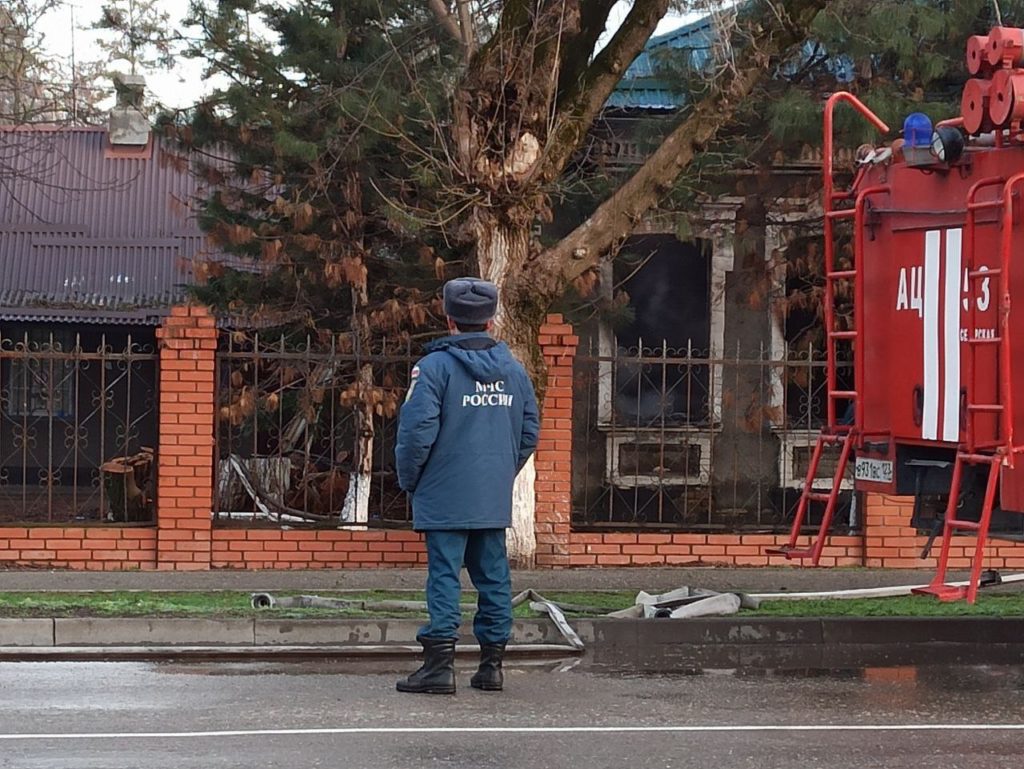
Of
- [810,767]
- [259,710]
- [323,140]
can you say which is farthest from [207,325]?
[810,767]

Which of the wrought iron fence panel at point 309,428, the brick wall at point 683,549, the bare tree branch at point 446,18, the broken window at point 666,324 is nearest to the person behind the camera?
the bare tree branch at point 446,18

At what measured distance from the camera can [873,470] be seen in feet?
30.2

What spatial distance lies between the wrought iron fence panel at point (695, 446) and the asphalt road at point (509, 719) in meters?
7.37

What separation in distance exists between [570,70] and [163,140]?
4188 mm

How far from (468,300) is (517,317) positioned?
4.71m

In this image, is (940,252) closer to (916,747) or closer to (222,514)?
(916,747)

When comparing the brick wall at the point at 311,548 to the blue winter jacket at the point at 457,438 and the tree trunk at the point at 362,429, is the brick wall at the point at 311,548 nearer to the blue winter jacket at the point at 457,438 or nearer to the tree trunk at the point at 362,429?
the tree trunk at the point at 362,429

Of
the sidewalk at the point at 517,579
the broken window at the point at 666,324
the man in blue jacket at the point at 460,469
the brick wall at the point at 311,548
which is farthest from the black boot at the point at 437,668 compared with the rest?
Answer: the broken window at the point at 666,324

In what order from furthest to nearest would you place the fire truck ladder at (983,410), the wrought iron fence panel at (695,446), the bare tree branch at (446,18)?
the wrought iron fence panel at (695,446) → the bare tree branch at (446,18) → the fire truck ladder at (983,410)

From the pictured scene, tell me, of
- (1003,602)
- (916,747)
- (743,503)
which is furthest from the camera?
(743,503)

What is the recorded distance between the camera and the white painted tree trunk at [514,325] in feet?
40.0

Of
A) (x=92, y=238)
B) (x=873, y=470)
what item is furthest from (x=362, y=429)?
(x=92, y=238)

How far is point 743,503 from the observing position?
16781mm

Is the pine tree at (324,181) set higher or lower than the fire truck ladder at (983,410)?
higher
